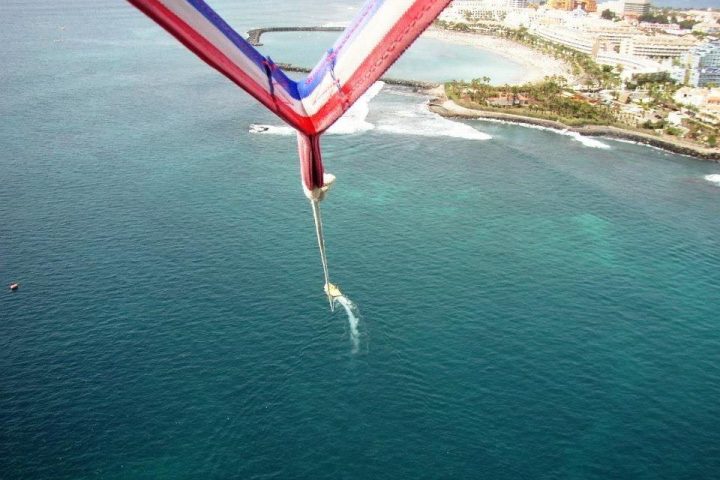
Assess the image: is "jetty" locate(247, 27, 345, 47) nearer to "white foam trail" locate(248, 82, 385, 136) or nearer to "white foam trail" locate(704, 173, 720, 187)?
"white foam trail" locate(248, 82, 385, 136)

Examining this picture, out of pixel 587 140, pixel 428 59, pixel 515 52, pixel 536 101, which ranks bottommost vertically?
pixel 587 140

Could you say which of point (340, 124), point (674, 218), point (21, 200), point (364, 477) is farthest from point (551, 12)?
point (364, 477)

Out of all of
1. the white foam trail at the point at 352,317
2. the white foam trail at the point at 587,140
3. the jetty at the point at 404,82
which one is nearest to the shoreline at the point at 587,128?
the white foam trail at the point at 587,140

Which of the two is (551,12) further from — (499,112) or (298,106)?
(298,106)

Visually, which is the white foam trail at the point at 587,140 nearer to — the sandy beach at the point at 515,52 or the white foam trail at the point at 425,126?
the white foam trail at the point at 425,126

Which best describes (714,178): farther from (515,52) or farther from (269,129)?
(515,52)

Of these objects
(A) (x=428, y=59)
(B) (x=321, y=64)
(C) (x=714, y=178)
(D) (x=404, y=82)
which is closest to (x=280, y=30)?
(A) (x=428, y=59)

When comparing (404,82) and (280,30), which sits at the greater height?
(280,30)

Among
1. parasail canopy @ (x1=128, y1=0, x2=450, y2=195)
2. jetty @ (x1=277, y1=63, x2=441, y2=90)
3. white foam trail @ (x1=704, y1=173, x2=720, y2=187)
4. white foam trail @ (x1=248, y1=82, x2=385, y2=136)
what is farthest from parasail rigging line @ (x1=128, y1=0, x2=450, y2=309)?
jetty @ (x1=277, y1=63, x2=441, y2=90)
